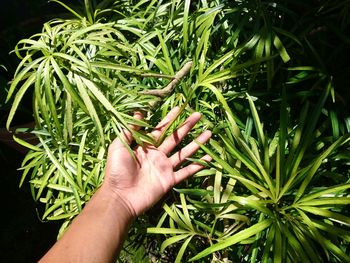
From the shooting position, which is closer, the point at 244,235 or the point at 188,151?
the point at 244,235

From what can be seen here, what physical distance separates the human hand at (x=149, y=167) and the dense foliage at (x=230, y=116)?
2.0 inches

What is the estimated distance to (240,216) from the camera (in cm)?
114

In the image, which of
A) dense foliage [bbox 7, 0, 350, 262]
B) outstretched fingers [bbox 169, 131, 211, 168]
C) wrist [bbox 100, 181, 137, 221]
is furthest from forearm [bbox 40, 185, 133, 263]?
outstretched fingers [bbox 169, 131, 211, 168]

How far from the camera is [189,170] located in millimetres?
1278

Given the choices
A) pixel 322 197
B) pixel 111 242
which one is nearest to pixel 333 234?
pixel 322 197

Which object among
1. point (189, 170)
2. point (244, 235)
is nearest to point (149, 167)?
point (189, 170)

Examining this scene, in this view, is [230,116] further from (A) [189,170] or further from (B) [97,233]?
(B) [97,233]

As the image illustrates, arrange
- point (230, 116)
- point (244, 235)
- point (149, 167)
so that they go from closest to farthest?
point (244, 235) → point (230, 116) → point (149, 167)

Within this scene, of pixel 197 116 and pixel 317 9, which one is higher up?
pixel 317 9

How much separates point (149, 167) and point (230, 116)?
0.32 meters

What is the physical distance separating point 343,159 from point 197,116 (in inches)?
18.9

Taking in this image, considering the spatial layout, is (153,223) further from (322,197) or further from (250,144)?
(322,197)

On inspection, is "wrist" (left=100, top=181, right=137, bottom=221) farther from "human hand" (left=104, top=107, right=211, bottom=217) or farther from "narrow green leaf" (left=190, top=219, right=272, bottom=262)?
"narrow green leaf" (left=190, top=219, right=272, bottom=262)

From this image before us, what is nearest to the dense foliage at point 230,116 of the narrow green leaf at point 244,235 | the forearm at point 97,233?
the narrow green leaf at point 244,235
